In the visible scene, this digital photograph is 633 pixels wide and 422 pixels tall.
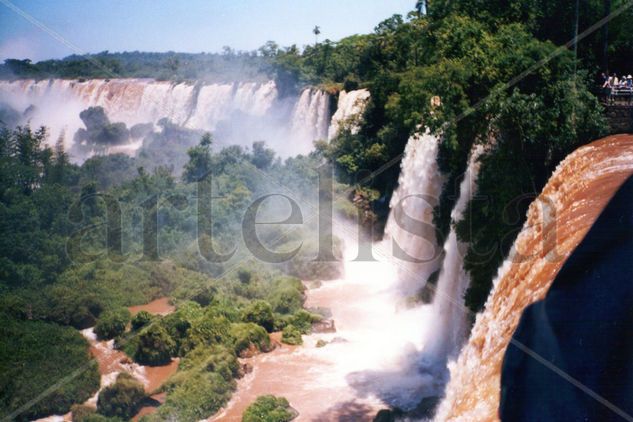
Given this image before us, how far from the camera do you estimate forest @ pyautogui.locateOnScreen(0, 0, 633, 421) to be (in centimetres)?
1345

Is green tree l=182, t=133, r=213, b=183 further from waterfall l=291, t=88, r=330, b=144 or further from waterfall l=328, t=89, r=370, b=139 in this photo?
waterfall l=328, t=89, r=370, b=139

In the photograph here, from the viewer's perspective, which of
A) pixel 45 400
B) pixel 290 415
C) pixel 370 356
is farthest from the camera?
pixel 370 356

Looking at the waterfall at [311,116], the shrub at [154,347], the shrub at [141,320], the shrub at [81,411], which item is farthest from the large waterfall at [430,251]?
the waterfall at [311,116]

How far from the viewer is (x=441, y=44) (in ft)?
49.2

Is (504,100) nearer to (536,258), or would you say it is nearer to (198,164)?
(536,258)

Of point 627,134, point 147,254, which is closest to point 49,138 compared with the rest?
point 147,254

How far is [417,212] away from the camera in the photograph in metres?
21.0

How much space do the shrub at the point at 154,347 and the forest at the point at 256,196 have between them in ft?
0.12

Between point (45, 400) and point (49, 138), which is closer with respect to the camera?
point (45, 400)

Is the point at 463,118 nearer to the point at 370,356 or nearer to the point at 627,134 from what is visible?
the point at 627,134

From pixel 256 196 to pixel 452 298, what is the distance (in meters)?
14.6

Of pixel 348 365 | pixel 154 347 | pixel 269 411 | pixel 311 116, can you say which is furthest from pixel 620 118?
pixel 311 116

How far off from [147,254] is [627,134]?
1837cm

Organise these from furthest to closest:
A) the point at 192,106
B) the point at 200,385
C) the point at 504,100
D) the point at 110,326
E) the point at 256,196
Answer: the point at 192,106, the point at 256,196, the point at 110,326, the point at 200,385, the point at 504,100
